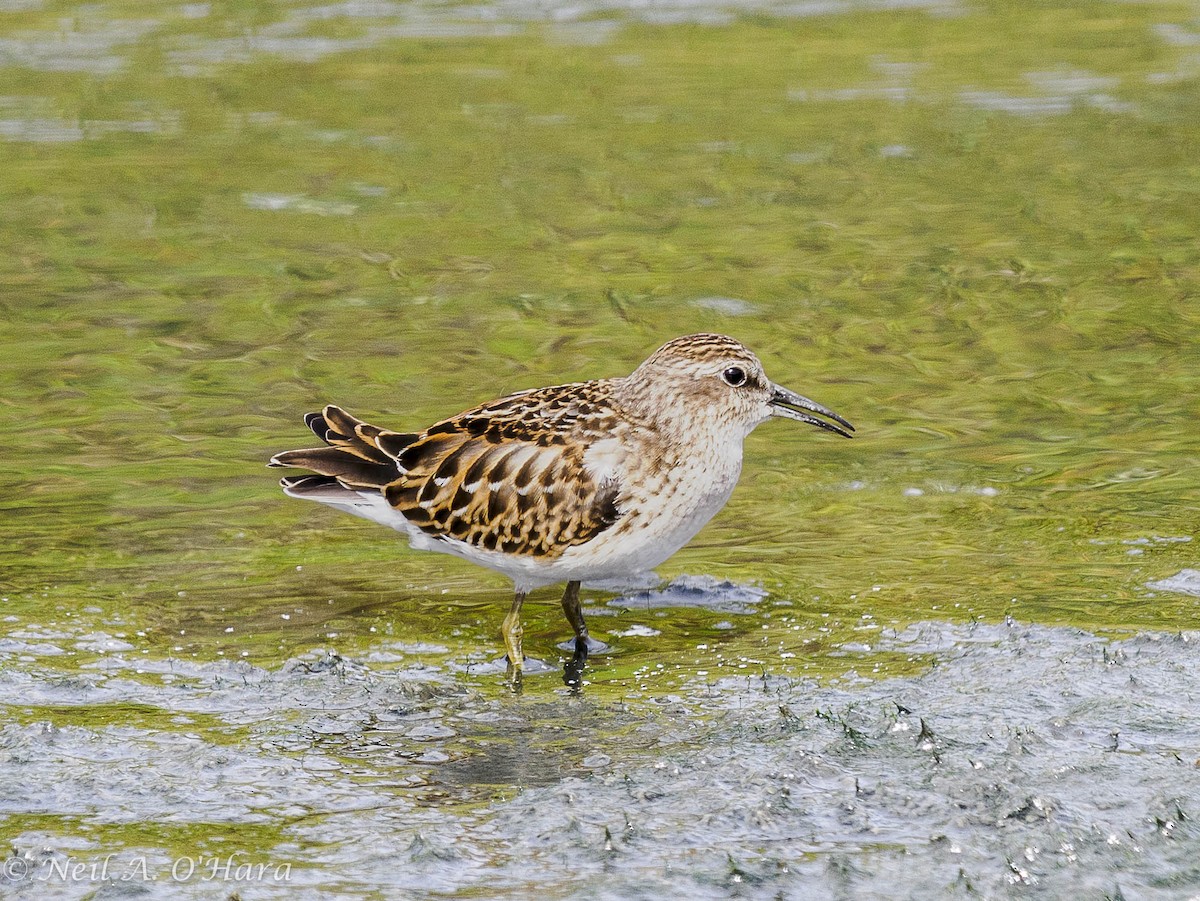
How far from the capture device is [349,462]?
331 inches

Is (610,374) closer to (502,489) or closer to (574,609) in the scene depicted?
(574,609)

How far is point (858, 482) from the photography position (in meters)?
10.2

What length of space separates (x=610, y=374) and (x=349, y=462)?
137 inches

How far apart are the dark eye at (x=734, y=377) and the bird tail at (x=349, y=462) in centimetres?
151

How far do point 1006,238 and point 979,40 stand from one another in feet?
21.5

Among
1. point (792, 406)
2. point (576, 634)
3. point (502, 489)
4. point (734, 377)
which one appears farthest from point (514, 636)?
point (792, 406)

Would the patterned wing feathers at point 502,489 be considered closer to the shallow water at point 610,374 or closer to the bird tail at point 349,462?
the bird tail at point 349,462

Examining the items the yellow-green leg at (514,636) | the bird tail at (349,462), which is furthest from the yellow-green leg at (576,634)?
the bird tail at (349,462)

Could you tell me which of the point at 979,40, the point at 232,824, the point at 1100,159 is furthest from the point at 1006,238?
the point at 232,824

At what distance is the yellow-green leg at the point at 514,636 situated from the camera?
7.77 meters

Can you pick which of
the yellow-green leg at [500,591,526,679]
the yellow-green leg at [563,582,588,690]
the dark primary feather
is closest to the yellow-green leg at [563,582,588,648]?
the yellow-green leg at [563,582,588,690]

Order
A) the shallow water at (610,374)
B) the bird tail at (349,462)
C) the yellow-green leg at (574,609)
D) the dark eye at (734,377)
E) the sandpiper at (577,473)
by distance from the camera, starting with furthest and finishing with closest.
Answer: the bird tail at (349,462) < the yellow-green leg at (574,609) < the dark eye at (734,377) < the sandpiper at (577,473) < the shallow water at (610,374)

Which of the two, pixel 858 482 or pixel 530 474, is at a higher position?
pixel 530 474

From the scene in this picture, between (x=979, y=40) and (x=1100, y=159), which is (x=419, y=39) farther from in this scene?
(x=1100, y=159)
